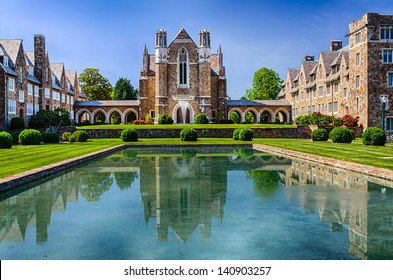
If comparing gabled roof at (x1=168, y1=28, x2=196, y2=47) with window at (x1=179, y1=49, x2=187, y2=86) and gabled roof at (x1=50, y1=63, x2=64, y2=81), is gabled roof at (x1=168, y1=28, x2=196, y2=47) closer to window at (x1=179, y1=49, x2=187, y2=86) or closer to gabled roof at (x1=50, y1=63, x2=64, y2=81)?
window at (x1=179, y1=49, x2=187, y2=86)

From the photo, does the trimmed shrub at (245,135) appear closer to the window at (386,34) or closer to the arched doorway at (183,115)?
the window at (386,34)

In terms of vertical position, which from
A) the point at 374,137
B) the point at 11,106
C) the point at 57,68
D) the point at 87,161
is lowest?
the point at 87,161

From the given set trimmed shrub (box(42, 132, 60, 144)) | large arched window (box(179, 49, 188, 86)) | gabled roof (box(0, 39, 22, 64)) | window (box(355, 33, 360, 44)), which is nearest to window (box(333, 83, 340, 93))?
window (box(355, 33, 360, 44))

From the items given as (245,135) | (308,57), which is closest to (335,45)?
(308,57)

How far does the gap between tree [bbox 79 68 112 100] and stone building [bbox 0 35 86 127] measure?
19034 mm

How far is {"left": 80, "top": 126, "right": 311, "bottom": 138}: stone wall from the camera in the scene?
42031 mm

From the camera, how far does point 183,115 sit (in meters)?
56.0

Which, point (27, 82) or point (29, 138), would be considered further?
point (27, 82)

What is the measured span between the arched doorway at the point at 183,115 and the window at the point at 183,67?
11.7 feet

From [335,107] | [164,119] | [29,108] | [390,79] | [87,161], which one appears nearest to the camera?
[87,161]

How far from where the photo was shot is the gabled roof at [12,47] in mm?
44656

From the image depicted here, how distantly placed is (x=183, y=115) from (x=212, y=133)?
45.7 feet

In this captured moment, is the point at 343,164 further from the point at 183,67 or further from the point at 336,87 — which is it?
the point at 183,67

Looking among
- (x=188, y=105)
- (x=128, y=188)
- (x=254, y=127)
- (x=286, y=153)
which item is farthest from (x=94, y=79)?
(x=128, y=188)
